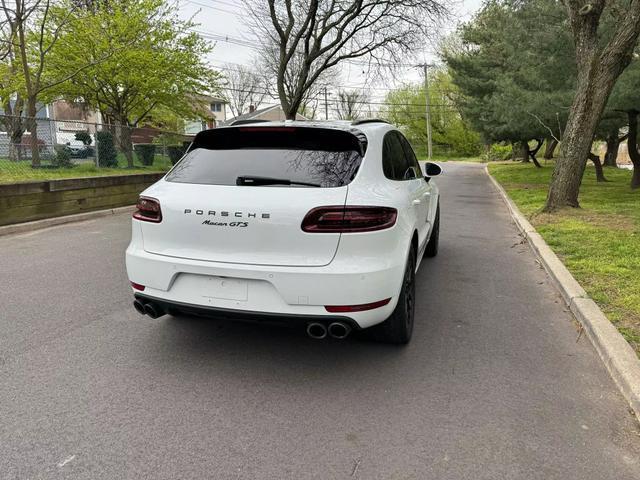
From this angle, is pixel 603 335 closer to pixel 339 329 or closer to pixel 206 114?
pixel 339 329

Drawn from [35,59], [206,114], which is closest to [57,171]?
[35,59]

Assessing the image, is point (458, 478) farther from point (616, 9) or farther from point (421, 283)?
point (616, 9)

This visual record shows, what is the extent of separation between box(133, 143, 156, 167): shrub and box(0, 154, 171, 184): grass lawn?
23cm

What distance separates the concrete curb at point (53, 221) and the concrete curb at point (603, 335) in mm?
8557

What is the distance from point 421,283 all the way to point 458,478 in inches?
129

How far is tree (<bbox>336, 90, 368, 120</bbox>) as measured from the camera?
67.5m

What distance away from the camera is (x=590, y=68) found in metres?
9.12

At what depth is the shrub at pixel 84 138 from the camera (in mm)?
12062

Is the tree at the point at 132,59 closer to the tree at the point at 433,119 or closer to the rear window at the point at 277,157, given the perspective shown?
the rear window at the point at 277,157

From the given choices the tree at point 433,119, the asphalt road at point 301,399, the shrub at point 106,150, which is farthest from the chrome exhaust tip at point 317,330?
the tree at point 433,119

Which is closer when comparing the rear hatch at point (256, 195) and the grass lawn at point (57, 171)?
the rear hatch at point (256, 195)

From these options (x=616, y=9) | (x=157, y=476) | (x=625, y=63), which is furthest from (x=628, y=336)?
(x=616, y=9)

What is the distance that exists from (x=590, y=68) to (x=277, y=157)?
330 inches

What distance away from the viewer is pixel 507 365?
134 inches
